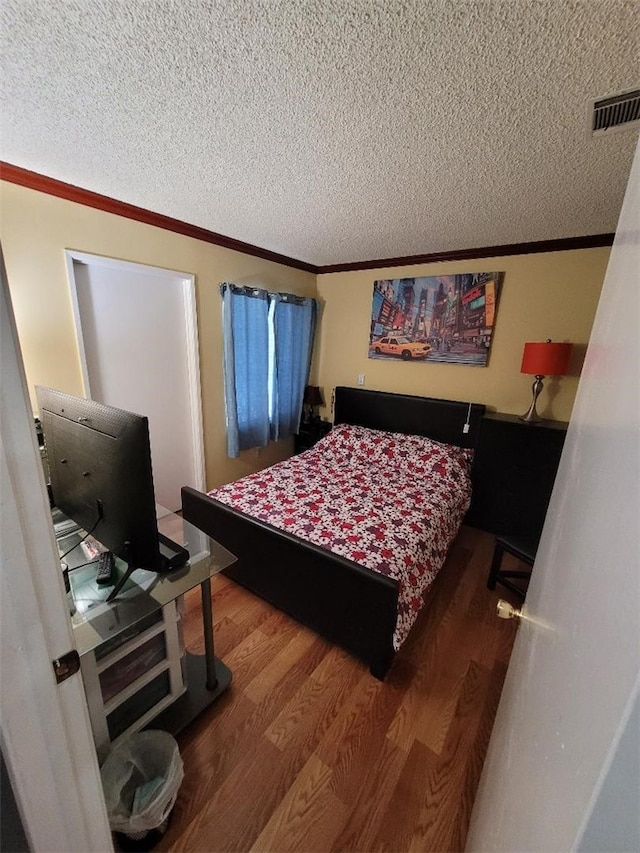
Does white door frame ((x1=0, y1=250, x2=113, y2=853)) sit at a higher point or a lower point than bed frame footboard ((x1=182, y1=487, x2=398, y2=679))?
higher

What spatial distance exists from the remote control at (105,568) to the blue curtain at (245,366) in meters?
1.85

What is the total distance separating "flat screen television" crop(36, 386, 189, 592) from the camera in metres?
0.91

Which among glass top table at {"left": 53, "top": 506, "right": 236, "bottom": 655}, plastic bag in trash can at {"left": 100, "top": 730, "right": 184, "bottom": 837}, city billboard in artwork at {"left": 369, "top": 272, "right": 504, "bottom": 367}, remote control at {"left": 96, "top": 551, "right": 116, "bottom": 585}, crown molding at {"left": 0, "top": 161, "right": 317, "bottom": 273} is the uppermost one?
crown molding at {"left": 0, "top": 161, "right": 317, "bottom": 273}

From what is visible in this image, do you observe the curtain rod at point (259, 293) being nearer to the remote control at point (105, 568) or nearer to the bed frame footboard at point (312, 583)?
the bed frame footboard at point (312, 583)

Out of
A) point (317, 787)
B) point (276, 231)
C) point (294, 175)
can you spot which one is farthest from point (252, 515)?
point (276, 231)

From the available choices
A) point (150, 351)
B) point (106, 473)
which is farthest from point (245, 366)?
point (106, 473)

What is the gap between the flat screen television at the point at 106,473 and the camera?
0.91 metres

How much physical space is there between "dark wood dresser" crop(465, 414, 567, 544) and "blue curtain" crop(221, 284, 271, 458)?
1994mm

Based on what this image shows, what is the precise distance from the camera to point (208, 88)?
109 centimetres

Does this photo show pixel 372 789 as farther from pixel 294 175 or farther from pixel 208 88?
pixel 294 175

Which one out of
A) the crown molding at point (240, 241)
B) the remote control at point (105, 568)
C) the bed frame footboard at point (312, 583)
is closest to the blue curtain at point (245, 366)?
the crown molding at point (240, 241)

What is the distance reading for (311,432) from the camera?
12.2 ft

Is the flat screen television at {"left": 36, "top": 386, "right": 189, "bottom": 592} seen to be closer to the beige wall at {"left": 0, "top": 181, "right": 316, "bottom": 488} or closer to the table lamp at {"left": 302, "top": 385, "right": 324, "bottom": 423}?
the beige wall at {"left": 0, "top": 181, "right": 316, "bottom": 488}

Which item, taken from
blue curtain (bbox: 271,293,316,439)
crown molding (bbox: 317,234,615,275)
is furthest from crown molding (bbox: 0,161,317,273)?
crown molding (bbox: 317,234,615,275)
